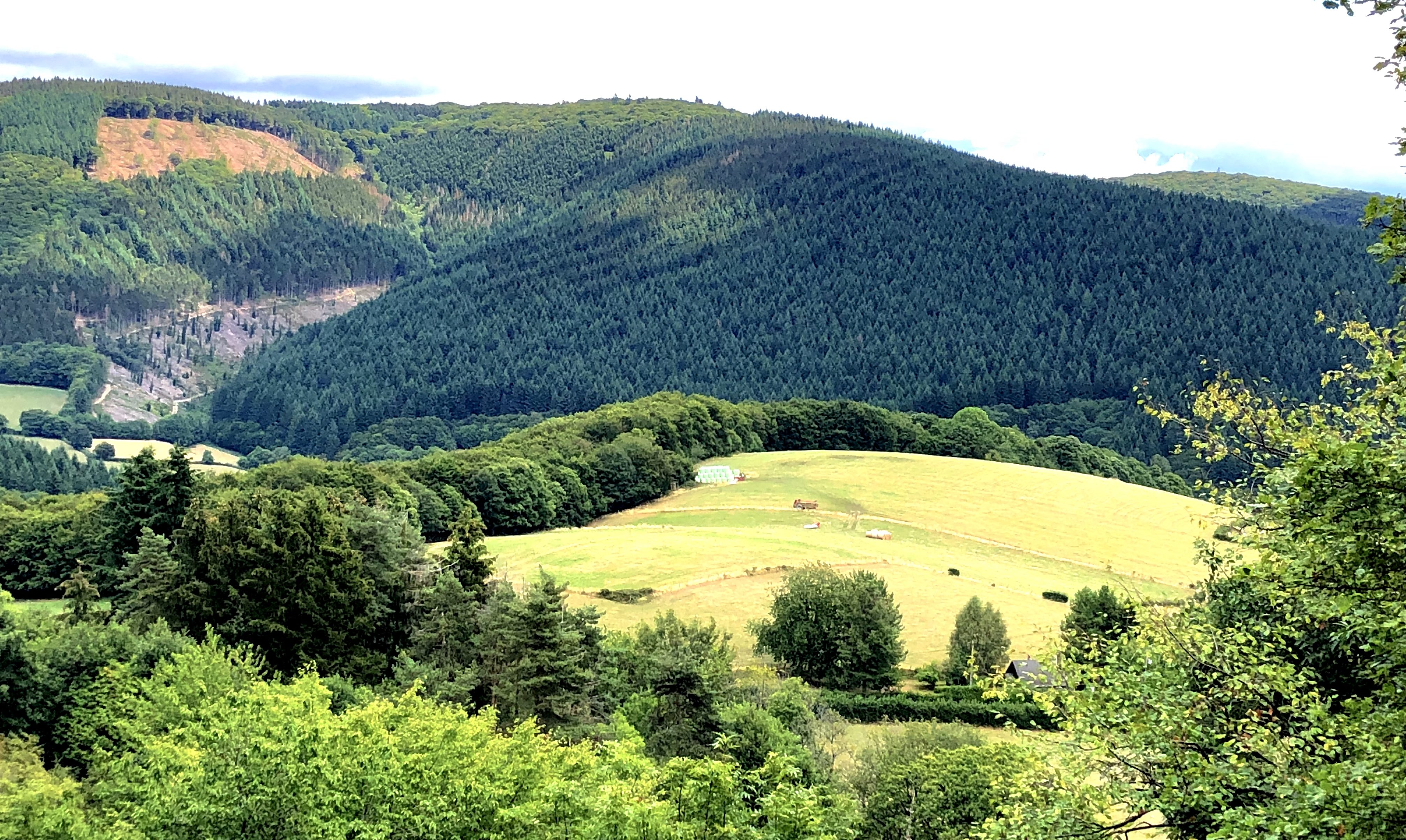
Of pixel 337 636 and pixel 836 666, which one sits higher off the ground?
pixel 337 636

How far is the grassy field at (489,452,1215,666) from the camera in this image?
8425cm

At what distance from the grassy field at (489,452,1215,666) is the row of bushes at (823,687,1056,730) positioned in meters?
4.64

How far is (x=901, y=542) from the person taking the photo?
11112cm

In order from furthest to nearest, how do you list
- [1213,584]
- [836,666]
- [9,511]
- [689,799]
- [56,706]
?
[9,511] < [836,666] < [56,706] < [689,799] < [1213,584]

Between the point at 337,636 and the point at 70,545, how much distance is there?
34.7m

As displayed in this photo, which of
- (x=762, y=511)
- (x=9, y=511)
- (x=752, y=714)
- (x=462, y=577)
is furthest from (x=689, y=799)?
(x=762, y=511)

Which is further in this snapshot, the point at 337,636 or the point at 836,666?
the point at 836,666

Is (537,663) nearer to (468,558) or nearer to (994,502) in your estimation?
(468,558)

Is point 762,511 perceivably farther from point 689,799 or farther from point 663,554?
point 689,799

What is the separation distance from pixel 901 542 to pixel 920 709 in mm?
50268

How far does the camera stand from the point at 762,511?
406 feet

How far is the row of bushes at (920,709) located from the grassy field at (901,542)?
4.64 meters

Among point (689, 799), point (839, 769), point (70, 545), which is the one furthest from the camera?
point (70, 545)

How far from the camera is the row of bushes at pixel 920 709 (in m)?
60.7
